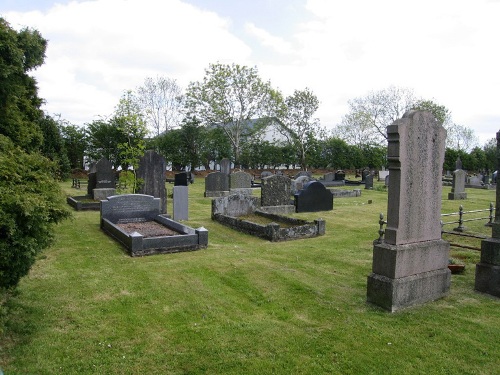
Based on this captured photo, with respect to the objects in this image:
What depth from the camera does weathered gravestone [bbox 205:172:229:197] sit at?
2133 centimetres

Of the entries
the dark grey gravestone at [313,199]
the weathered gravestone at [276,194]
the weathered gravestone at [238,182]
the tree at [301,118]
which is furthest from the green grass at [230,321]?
the tree at [301,118]

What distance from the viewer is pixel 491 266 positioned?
608 cm

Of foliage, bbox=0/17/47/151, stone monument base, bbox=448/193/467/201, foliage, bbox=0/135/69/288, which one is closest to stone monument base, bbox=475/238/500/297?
foliage, bbox=0/135/69/288

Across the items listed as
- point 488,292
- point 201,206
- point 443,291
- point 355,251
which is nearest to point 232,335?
point 443,291

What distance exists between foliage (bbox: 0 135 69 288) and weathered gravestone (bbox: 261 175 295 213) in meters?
9.95

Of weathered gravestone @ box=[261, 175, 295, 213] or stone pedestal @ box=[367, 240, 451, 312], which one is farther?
weathered gravestone @ box=[261, 175, 295, 213]

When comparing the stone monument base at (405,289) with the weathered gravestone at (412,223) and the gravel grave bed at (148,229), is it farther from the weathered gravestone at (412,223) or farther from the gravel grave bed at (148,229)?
the gravel grave bed at (148,229)

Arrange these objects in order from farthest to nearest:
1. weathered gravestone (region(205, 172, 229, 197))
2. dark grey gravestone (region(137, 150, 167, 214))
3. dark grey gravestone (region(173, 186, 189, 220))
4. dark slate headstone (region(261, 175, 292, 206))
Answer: weathered gravestone (region(205, 172, 229, 197)) → dark slate headstone (region(261, 175, 292, 206)) → dark grey gravestone (region(137, 150, 167, 214)) → dark grey gravestone (region(173, 186, 189, 220))

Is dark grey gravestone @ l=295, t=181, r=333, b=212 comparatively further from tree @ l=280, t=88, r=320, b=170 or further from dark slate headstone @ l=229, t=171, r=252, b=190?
tree @ l=280, t=88, r=320, b=170

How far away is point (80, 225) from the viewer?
12.0 m

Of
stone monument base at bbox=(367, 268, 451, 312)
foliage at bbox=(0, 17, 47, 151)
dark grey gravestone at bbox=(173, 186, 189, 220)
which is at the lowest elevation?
stone monument base at bbox=(367, 268, 451, 312)

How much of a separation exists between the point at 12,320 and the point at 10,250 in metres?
1.11

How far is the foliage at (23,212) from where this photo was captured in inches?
163

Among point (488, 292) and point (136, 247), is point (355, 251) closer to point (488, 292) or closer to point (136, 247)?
point (488, 292)
